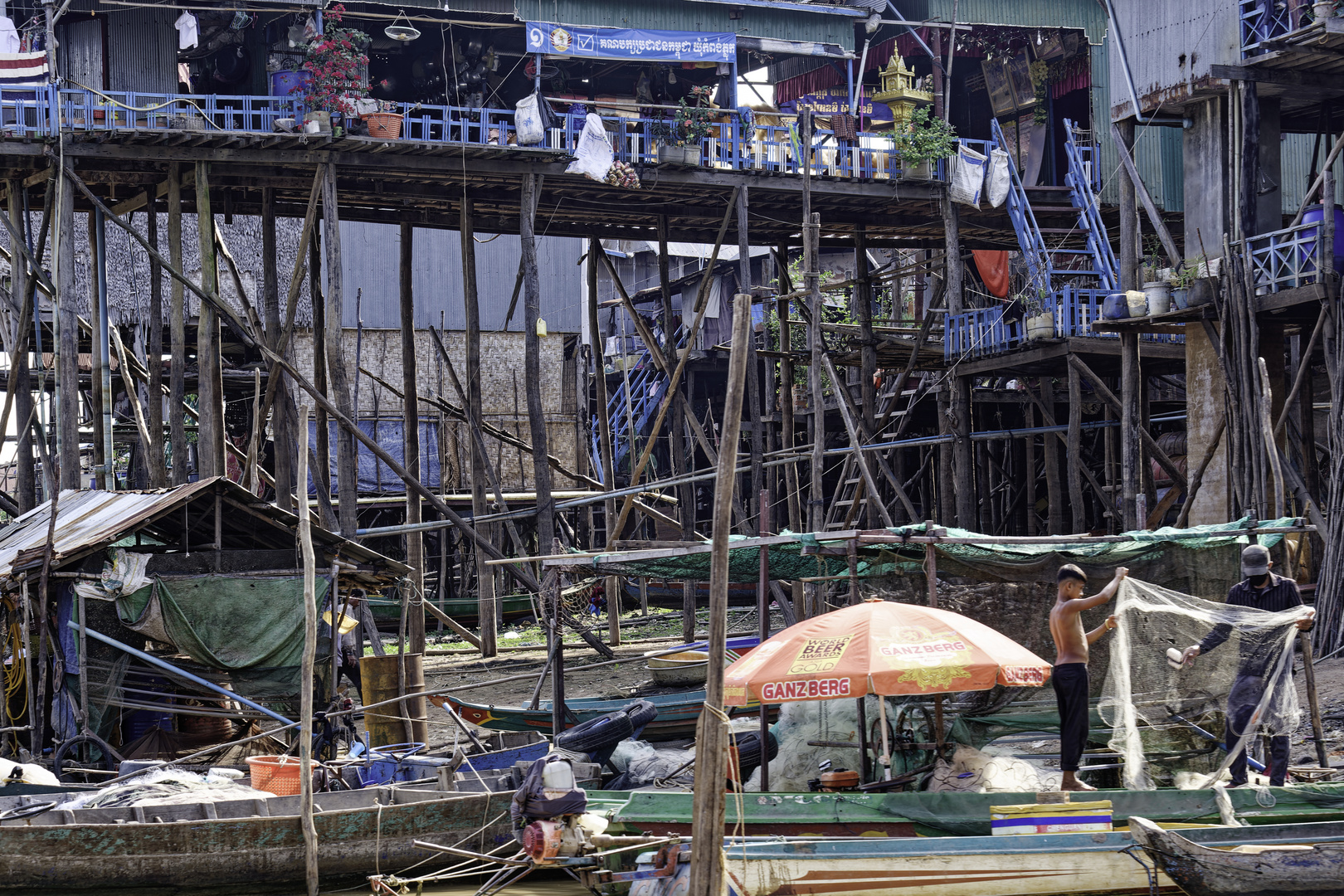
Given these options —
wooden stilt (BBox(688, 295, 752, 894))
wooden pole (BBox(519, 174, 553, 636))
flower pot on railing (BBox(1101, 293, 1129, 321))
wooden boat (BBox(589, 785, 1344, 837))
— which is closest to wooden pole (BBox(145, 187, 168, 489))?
wooden pole (BBox(519, 174, 553, 636))

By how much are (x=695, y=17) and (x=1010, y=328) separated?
7184mm

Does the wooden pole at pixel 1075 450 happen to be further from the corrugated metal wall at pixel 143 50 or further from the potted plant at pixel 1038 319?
the corrugated metal wall at pixel 143 50

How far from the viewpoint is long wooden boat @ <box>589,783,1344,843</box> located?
10.7 meters

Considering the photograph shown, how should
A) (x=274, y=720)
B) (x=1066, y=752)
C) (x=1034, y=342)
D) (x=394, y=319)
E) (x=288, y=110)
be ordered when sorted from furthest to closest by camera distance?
(x=394, y=319)
(x=1034, y=342)
(x=288, y=110)
(x=274, y=720)
(x=1066, y=752)

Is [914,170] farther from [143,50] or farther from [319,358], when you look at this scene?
[143,50]

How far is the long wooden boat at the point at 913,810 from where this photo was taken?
1066 cm

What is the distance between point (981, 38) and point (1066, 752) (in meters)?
20.6

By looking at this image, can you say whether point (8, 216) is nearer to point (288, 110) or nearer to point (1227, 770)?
point (288, 110)

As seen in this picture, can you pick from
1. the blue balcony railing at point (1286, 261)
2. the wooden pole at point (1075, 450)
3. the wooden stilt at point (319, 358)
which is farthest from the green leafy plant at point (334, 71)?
the blue balcony railing at point (1286, 261)

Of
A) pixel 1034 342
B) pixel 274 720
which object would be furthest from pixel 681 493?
pixel 274 720

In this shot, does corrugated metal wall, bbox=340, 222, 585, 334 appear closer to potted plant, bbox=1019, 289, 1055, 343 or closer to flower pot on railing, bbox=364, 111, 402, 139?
potted plant, bbox=1019, 289, 1055, 343

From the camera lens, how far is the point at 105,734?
48.8 ft

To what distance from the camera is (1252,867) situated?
930cm

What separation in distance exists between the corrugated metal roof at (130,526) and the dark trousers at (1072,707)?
8.06m
